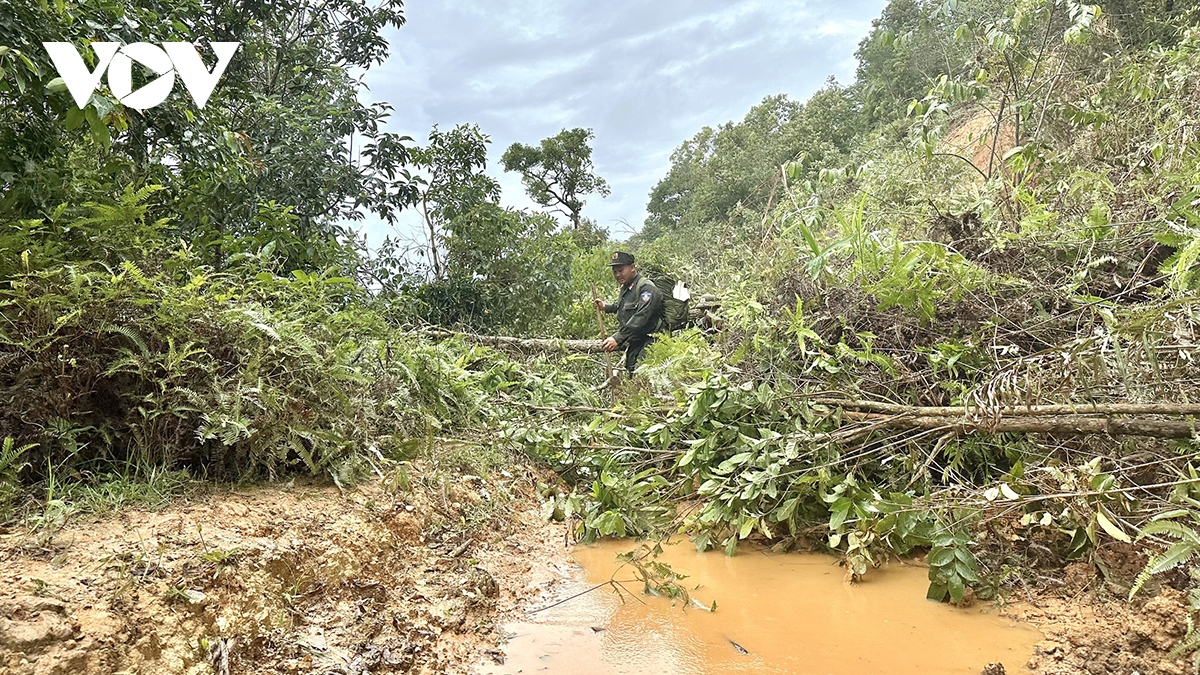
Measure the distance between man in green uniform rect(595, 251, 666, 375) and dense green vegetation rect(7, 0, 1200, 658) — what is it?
119 cm

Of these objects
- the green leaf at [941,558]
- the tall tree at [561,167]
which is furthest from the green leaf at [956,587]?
the tall tree at [561,167]

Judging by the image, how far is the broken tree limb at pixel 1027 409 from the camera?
236cm

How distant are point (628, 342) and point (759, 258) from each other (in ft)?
8.35

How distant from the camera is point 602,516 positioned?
3.34 m

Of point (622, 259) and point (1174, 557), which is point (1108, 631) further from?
point (622, 259)

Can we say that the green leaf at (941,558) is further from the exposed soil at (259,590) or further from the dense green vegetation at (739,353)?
the exposed soil at (259,590)

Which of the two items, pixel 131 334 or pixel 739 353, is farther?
pixel 739 353

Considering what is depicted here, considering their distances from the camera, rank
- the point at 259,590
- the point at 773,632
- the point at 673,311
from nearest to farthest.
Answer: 1. the point at 259,590
2. the point at 773,632
3. the point at 673,311

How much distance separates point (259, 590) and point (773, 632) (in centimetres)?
166

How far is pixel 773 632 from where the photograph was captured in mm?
2312

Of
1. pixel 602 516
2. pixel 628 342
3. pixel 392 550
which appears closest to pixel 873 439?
pixel 602 516

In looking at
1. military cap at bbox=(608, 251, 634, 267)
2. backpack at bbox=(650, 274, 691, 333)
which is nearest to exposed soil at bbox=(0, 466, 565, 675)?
backpack at bbox=(650, 274, 691, 333)

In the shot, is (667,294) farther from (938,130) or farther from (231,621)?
(231,621)

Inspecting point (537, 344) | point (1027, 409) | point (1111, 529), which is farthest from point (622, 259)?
point (1111, 529)
